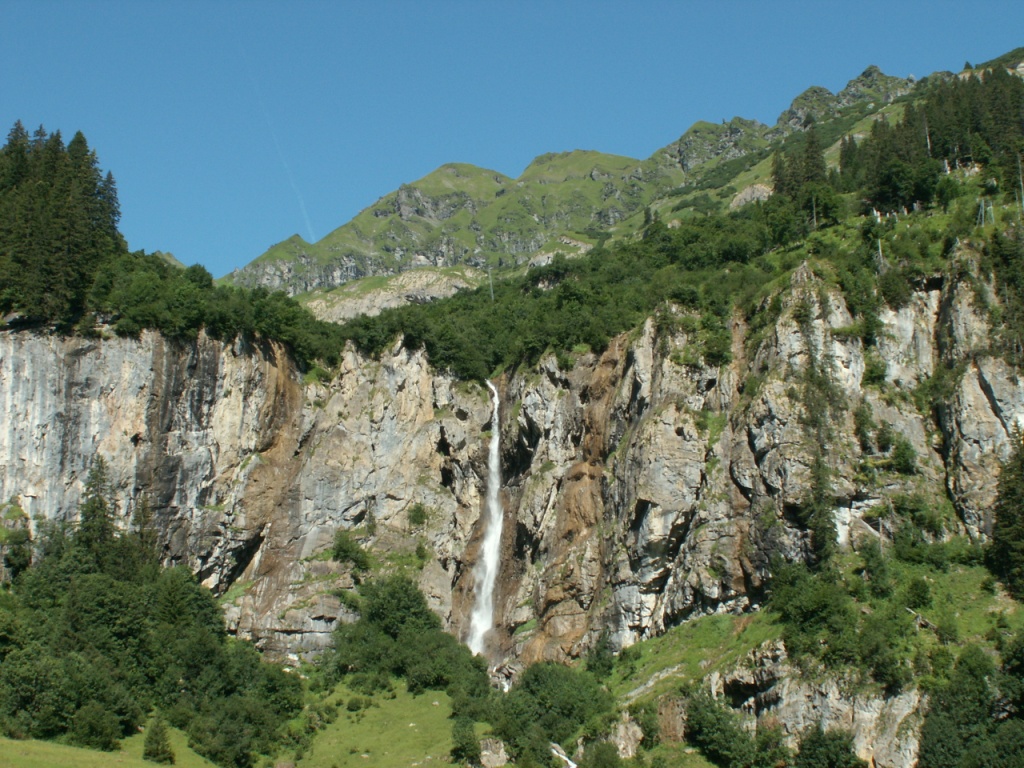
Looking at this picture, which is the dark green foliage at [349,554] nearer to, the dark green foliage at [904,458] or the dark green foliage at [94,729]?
the dark green foliage at [94,729]

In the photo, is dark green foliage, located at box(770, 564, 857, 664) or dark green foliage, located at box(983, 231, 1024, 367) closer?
dark green foliage, located at box(770, 564, 857, 664)

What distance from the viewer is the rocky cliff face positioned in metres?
61.3

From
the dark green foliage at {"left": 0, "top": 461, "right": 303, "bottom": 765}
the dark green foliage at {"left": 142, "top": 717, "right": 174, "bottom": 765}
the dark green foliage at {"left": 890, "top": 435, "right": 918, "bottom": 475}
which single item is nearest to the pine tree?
the dark green foliage at {"left": 0, "top": 461, "right": 303, "bottom": 765}

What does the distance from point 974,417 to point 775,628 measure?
1960cm

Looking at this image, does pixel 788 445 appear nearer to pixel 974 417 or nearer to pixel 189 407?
pixel 974 417

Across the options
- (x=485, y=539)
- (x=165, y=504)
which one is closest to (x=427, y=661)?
(x=485, y=539)

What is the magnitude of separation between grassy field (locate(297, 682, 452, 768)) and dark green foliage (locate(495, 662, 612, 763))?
13.5 ft

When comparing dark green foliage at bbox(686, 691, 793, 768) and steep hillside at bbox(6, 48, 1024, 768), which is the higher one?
steep hillside at bbox(6, 48, 1024, 768)

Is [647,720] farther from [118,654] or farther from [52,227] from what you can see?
[52,227]

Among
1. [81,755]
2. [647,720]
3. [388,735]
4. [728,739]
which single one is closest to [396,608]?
[388,735]

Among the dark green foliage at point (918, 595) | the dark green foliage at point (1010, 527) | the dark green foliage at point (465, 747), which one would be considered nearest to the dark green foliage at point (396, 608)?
the dark green foliage at point (465, 747)

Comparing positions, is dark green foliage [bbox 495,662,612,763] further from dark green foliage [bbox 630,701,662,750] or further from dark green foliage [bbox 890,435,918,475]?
dark green foliage [bbox 890,435,918,475]

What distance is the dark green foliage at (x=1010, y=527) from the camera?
174 ft

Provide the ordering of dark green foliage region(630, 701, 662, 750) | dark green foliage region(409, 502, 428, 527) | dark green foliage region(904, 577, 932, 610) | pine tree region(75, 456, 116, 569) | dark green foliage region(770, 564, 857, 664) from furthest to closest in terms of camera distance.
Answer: dark green foliage region(409, 502, 428, 527) → pine tree region(75, 456, 116, 569) → dark green foliage region(630, 701, 662, 750) → dark green foliage region(904, 577, 932, 610) → dark green foliage region(770, 564, 857, 664)
